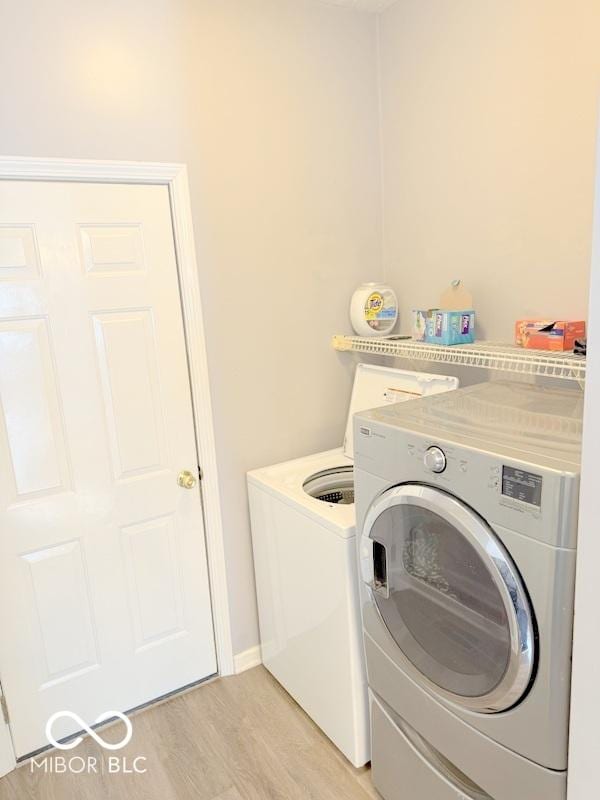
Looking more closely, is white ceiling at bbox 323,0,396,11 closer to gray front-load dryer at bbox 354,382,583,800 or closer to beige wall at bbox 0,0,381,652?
beige wall at bbox 0,0,381,652

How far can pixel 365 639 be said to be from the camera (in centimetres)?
159

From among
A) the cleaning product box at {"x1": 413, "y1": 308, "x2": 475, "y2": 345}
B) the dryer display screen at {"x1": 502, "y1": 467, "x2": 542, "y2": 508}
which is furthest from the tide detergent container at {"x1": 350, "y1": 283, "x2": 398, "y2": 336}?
the dryer display screen at {"x1": 502, "y1": 467, "x2": 542, "y2": 508}

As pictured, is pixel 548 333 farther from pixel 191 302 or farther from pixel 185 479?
pixel 185 479

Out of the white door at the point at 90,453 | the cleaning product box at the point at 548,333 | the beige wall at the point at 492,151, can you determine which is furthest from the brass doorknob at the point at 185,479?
the cleaning product box at the point at 548,333

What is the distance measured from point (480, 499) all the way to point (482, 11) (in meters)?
1.59

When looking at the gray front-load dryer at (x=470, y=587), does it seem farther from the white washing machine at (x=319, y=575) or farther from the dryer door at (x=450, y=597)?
the white washing machine at (x=319, y=575)

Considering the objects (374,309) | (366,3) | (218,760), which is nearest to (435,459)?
(374,309)

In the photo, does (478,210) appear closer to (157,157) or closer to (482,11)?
(482,11)

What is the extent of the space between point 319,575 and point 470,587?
0.63 m

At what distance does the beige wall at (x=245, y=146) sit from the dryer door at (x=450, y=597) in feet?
2.85

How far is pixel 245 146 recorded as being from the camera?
1957mm

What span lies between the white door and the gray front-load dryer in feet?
2.75

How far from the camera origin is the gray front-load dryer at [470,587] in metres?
1.05

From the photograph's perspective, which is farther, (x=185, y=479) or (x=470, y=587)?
(x=185, y=479)
